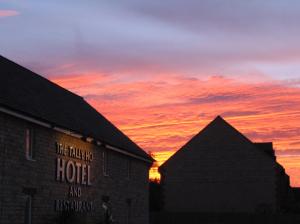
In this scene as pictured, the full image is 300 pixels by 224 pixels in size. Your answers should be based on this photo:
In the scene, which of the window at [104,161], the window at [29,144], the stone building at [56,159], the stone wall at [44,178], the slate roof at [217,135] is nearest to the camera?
the stone wall at [44,178]

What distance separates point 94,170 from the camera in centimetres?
3288

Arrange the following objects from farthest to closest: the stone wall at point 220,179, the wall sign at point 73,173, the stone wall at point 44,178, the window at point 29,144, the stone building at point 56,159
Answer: the stone wall at point 220,179
the wall sign at point 73,173
the window at point 29,144
the stone building at point 56,159
the stone wall at point 44,178

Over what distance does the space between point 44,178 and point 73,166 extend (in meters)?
3.40

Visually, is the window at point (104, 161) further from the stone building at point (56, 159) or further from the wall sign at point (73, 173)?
the wall sign at point (73, 173)

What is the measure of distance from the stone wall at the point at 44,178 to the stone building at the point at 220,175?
2398 cm

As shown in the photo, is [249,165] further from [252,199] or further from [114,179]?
[114,179]

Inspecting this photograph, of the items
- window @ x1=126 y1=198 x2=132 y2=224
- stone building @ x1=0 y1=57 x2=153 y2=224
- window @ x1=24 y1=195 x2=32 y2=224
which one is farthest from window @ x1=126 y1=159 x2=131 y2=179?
window @ x1=24 y1=195 x2=32 y2=224

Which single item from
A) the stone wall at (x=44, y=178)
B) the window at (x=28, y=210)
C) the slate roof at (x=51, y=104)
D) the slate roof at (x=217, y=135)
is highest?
the slate roof at (x=217, y=135)

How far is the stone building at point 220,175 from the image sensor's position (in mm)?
60344

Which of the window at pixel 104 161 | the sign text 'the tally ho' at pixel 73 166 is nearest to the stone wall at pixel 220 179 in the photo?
the window at pixel 104 161

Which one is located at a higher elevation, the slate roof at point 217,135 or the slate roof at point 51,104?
the slate roof at point 217,135

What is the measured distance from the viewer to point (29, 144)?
2539cm

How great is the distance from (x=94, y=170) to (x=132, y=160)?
7662mm

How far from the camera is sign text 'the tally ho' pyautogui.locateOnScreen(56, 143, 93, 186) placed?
28.1m
